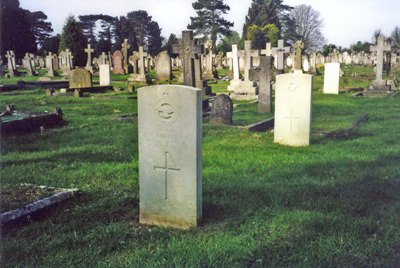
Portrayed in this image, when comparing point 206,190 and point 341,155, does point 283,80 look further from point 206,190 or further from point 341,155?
point 206,190

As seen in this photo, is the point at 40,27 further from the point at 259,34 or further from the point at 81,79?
the point at 81,79

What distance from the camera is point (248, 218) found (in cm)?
453

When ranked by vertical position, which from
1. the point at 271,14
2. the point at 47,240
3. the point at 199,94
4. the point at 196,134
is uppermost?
the point at 271,14

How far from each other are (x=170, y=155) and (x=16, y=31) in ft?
162

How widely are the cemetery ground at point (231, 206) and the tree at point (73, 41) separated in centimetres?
3685

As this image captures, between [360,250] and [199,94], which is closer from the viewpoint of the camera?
[360,250]

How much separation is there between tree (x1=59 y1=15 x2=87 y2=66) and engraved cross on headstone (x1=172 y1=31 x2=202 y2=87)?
31.1 meters

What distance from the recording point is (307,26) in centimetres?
3700

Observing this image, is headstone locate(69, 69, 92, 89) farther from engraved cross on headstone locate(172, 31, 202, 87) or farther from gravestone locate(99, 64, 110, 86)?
engraved cross on headstone locate(172, 31, 202, 87)

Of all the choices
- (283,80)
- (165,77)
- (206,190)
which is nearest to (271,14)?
(165,77)

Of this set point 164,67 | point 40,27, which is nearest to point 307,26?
point 164,67

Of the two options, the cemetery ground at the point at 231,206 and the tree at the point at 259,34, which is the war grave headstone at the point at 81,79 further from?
the tree at the point at 259,34

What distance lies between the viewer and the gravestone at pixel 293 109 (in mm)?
8398

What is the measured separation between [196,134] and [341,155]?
381cm
